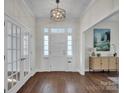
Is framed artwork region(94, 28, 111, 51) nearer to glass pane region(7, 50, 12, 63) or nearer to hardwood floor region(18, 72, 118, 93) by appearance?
hardwood floor region(18, 72, 118, 93)

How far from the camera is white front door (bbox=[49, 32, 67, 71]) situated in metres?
8.30

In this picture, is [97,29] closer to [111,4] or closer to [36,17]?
[36,17]

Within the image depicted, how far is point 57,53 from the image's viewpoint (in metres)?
8.30

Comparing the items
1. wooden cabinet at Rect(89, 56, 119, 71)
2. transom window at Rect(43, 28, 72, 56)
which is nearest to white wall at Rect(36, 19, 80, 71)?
transom window at Rect(43, 28, 72, 56)

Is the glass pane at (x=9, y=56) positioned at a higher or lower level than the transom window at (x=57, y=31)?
lower

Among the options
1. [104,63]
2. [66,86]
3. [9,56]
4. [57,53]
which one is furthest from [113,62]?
[9,56]

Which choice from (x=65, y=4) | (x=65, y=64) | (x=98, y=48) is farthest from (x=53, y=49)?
(x=65, y=4)

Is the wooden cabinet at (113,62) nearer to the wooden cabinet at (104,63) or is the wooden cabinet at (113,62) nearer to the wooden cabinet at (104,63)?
the wooden cabinet at (104,63)

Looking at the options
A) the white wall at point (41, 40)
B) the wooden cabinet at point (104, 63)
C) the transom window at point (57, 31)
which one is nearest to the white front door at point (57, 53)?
the transom window at point (57, 31)

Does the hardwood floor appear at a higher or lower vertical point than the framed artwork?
lower

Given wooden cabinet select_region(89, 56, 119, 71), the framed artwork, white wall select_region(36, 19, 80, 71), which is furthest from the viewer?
the framed artwork

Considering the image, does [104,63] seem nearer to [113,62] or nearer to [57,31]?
[113,62]

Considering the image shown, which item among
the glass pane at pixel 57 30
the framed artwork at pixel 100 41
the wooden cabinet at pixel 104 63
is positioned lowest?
the wooden cabinet at pixel 104 63

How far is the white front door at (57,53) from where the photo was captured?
A: 327 inches
